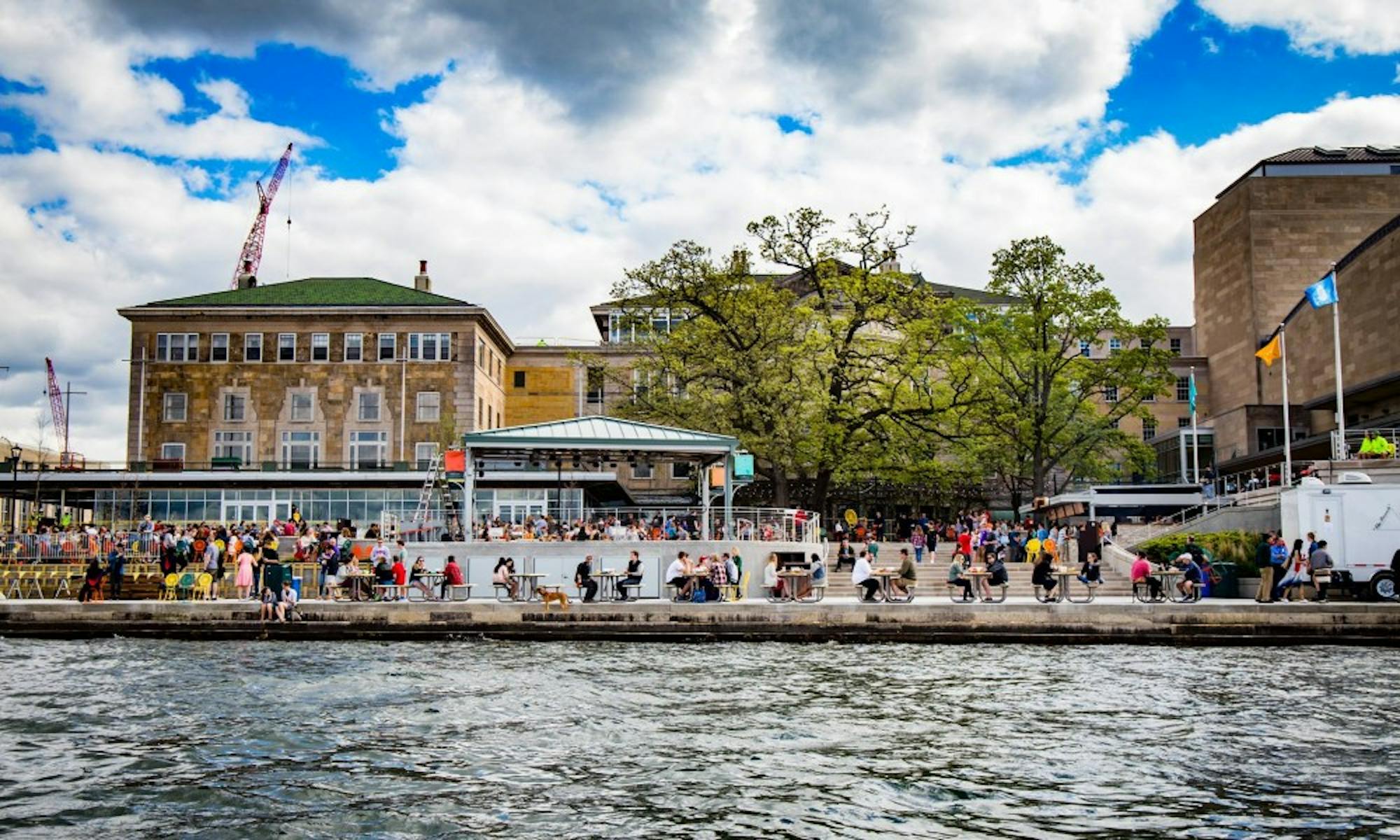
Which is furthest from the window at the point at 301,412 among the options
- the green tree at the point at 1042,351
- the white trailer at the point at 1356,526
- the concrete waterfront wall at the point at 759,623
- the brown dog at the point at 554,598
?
the white trailer at the point at 1356,526

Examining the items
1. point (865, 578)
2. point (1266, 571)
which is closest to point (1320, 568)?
point (1266, 571)

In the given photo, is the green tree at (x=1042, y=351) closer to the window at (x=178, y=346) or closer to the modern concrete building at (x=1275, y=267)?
the modern concrete building at (x=1275, y=267)

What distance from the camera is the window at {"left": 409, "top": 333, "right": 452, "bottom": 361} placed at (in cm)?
7538

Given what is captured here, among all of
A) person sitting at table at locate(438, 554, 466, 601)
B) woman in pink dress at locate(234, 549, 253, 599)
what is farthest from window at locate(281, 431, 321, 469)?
person sitting at table at locate(438, 554, 466, 601)

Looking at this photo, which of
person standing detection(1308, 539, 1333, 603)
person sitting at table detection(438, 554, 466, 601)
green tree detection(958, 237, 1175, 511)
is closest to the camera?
person standing detection(1308, 539, 1333, 603)

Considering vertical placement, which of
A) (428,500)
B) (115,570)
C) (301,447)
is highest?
(301,447)

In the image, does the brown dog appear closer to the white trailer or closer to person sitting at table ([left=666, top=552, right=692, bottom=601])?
person sitting at table ([left=666, top=552, right=692, bottom=601])

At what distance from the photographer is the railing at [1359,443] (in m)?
42.1

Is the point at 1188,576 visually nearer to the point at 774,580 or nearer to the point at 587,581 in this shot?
the point at 774,580

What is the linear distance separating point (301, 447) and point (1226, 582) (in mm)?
52650

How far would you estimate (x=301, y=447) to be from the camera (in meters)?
74.4

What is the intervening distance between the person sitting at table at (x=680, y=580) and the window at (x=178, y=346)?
165ft

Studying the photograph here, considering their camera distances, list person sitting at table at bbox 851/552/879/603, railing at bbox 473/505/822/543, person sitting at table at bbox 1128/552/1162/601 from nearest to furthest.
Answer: person sitting at table at bbox 851/552/879/603 < person sitting at table at bbox 1128/552/1162/601 < railing at bbox 473/505/822/543

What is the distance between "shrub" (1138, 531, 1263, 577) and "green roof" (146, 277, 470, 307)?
45940 millimetres
